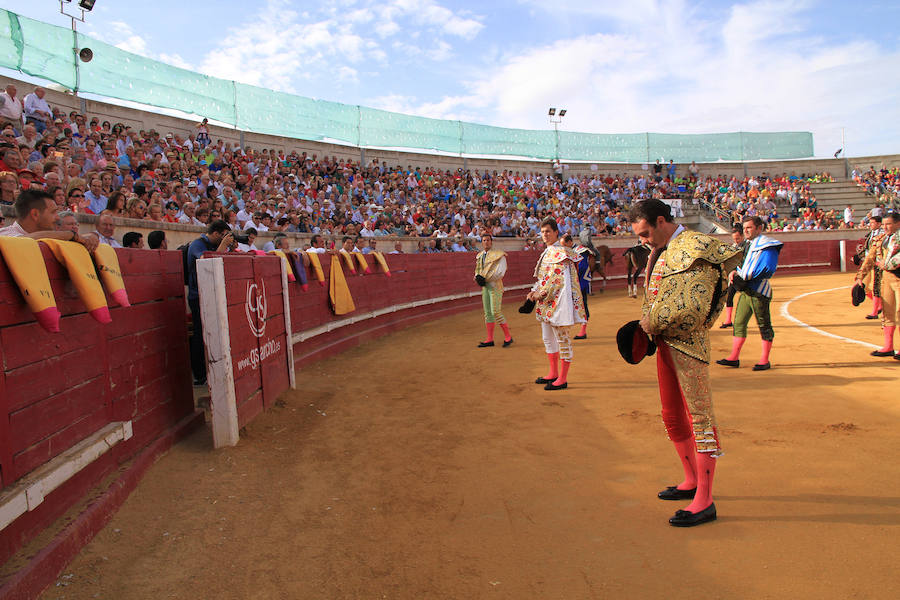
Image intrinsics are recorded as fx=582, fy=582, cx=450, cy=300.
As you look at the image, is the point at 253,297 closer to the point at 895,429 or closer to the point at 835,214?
the point at 895,429

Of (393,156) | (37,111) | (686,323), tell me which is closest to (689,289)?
(686,323)

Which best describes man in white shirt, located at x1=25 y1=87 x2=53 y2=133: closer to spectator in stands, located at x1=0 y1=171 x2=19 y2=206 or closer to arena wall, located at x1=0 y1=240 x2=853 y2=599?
spectator in stands, located at x1=0 y1=171 x2=19 y2=206

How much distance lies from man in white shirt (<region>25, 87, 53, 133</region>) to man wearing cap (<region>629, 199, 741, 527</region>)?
11.3 meters

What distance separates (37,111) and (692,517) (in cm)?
1234

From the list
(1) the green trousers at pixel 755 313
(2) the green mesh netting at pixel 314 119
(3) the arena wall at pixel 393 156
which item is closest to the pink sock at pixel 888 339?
(1) the green trousers at pixel 755 313

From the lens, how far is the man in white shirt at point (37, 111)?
33.9ft

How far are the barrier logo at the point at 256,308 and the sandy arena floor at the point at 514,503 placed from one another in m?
0.76

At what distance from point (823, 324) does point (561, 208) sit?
1768 centimetres

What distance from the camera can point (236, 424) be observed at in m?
4.22

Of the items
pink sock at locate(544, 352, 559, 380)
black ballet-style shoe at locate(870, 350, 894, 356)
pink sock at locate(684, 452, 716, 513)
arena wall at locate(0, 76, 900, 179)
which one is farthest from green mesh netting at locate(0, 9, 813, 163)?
black ballet-style shoe at locate(870, 350, 894, 356)

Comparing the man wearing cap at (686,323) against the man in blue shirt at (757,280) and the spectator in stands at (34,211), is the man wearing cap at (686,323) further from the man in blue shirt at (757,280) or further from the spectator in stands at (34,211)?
the man in blue shirt at (757,280)

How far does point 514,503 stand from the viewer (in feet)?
10.8

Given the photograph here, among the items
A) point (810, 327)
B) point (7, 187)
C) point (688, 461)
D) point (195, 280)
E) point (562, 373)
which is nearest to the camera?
point (688, 461)

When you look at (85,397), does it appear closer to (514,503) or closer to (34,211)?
(34,211)
